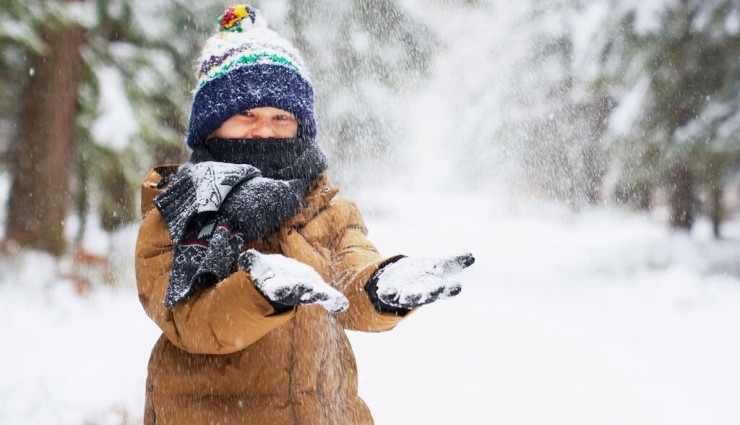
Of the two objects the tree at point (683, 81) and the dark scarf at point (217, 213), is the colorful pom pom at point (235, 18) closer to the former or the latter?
the dark scarf at point (217, 213)

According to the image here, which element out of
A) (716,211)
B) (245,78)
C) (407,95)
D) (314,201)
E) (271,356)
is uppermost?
(407,95)

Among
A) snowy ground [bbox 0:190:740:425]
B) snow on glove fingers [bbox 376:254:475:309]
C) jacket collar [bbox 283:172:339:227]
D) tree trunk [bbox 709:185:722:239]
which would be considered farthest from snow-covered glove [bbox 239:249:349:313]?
tree trunk [bbox 709:185:722:239]

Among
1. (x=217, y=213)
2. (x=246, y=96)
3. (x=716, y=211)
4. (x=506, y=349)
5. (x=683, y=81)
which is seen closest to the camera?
(x=217, y=213)

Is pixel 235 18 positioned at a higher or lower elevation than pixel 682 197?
lower

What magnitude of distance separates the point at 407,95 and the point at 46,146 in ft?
17.8

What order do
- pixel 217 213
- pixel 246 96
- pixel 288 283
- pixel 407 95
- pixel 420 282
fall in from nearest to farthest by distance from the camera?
1. pixel 288 283
2. pixel 420 282
3. pixel 217 213
4. pixel 246 96
5. pixel 407 95

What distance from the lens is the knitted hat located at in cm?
223

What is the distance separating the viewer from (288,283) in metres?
1.38

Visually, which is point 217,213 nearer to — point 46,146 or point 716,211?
point 46,146

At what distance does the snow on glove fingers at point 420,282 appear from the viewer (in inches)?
58.7

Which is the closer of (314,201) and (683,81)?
(314,201)

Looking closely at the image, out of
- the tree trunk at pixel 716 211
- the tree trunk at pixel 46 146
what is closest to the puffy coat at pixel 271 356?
the tree trunk at pixel 46 146

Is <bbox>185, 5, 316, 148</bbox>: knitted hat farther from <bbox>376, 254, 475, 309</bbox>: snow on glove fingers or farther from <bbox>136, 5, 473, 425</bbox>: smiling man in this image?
<bbox>376, 254, 475, 309</bbox>: snow on glove fingers

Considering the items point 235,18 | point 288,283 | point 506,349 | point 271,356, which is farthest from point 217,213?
point 506,349
